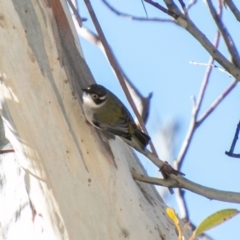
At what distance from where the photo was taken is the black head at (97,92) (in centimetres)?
228

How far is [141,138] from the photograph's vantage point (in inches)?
94.7

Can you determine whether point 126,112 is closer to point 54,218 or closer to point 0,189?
point 0,189

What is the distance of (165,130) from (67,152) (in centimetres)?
100

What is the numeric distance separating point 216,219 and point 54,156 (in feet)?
1.77

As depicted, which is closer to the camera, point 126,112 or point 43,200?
point 43,200

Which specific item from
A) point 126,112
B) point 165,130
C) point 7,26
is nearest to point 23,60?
point 7,26

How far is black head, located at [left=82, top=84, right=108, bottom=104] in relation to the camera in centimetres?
228

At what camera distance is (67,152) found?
2.03 m

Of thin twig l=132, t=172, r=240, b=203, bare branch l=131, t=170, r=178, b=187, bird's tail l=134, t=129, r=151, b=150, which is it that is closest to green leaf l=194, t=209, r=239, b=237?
thin twig l=132, t=172, r=240, b=203

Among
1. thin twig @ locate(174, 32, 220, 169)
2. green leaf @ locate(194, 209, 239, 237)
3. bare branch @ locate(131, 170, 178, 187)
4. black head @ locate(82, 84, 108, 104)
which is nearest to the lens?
green leaf @ locate(194, 209, 239, 237)

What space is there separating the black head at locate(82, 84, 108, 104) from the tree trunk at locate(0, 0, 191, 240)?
0.11ft

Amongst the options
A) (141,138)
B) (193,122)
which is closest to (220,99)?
(193,122)

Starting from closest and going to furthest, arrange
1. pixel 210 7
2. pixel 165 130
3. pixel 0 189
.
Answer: pixel 210 7
pixel 0 189
pixel 165 130

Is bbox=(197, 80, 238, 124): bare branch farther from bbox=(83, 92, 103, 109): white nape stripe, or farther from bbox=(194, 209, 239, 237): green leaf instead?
bbox=(194, 209, 239, 237): green leaf
